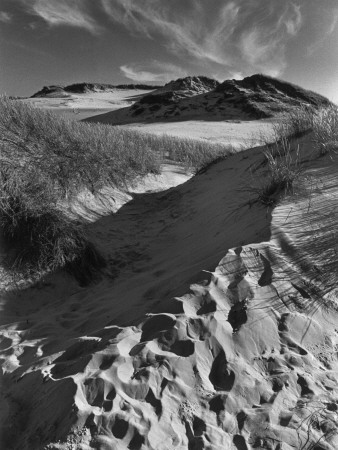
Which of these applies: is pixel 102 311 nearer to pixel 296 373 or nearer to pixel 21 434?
pixel 21 434

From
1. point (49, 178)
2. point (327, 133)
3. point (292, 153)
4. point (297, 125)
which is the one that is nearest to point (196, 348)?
point (49, 178)

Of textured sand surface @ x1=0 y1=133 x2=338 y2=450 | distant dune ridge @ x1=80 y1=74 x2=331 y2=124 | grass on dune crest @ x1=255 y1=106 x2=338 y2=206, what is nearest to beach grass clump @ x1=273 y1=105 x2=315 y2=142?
grass on dune crest @ x1=255 y1=106 x2=338 y2=206

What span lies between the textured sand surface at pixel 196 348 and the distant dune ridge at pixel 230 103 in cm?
2079

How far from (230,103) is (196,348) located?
82.9 ft

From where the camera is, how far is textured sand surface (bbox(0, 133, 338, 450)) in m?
1.55

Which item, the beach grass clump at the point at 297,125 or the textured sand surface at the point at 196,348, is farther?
the beach grass clump at the point at 297,125

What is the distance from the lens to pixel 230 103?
2478 cm

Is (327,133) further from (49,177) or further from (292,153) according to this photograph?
(49,177)

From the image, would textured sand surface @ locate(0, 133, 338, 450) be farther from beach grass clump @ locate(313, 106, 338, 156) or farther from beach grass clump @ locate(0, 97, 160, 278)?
beach grass clump @ locate(313, 106, 338, 156)

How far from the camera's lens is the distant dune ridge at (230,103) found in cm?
2283

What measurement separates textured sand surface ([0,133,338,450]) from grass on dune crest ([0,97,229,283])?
32cm

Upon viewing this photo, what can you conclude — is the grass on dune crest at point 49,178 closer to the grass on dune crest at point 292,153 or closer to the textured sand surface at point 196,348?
the textured sand surface at point 196,348

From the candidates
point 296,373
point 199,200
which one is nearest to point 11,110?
point 199,200

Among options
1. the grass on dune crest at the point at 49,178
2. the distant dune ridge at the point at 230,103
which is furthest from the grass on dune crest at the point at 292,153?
the distant dune ridge at the point at 230,103
